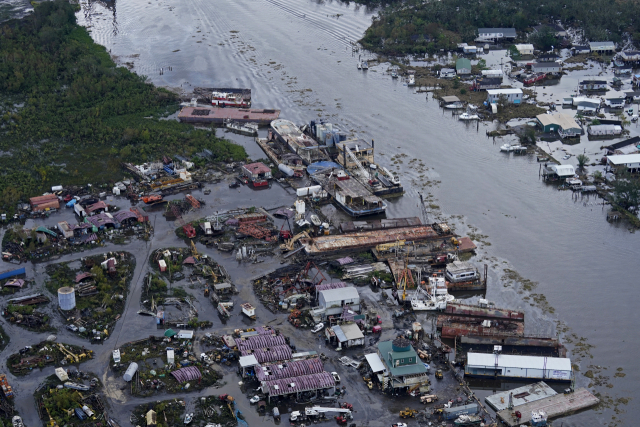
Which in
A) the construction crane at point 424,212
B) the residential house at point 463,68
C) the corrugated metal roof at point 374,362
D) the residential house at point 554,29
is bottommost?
the corrugated metal roof at point 374,362

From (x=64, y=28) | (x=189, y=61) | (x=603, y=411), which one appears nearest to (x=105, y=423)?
(x=603, y=411)

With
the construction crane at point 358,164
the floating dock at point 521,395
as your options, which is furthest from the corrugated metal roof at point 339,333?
the construction crane at point 358,164

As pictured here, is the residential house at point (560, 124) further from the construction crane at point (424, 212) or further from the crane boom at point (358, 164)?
the crane boom at point (358, 164)

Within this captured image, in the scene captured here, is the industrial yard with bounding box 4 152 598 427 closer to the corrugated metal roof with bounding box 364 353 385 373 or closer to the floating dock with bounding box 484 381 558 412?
the corrugated metal roof with bounding box 364 353 385 373

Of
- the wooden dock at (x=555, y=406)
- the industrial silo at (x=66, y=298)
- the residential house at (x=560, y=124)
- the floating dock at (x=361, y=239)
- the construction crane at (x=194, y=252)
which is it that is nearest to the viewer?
the wooden dock at (x=555, y=406)

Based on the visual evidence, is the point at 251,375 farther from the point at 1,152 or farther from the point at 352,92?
the point at 352,92

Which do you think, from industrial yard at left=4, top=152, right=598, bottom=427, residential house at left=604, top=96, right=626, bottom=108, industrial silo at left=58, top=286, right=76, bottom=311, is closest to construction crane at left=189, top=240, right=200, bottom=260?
industrial yard at left=4, top=152, right=598, bottom=427
